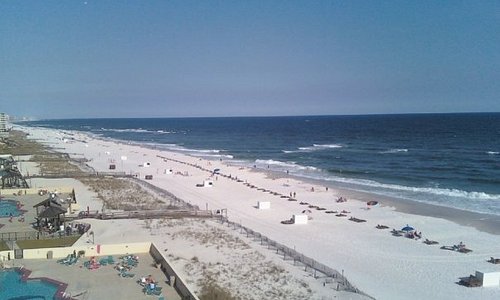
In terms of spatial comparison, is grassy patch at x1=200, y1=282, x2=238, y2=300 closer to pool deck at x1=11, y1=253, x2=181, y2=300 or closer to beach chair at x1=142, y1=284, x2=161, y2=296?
pool deck at x1=11, y1=253, x2=181, y2=300

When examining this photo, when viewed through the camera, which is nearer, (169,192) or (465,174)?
(169,192)

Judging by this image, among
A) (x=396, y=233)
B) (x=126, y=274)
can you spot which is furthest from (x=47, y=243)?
(x=396, y=233)

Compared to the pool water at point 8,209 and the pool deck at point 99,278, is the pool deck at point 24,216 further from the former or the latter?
the pool deck at point 99,278

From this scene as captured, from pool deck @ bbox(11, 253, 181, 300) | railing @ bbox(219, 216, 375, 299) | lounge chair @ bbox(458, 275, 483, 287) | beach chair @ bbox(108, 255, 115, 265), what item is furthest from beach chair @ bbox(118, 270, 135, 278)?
lounge chair @ bbox(458, 275, 483, 287)

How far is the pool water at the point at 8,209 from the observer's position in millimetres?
30688

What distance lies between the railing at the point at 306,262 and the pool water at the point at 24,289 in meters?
11.2

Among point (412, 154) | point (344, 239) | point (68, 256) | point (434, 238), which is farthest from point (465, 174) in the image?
point (68, 256)

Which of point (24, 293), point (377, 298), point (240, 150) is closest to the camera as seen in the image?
point (24, 293)

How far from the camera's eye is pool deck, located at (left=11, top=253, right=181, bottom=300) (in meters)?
15.9

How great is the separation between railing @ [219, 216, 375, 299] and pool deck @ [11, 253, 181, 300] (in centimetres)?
751

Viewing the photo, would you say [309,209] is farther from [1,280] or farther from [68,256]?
[1,280]

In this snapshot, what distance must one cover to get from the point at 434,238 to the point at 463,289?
8.52 m

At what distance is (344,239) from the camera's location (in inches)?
1129

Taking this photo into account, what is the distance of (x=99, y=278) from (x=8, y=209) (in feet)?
60.3
